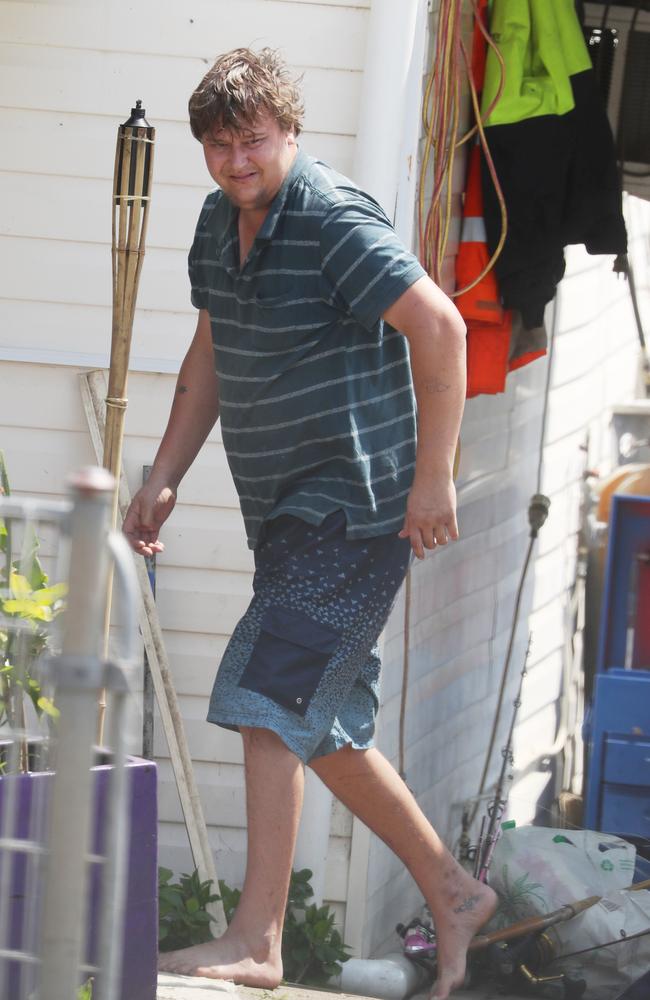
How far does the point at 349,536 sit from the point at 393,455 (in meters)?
0.20

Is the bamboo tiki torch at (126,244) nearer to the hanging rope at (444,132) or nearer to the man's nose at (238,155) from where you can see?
the man's nose at (238,155)

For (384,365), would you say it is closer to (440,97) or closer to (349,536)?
(349,536)

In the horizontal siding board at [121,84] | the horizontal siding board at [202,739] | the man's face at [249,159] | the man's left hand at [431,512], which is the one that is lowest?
the horizontal siding board at [202,739]

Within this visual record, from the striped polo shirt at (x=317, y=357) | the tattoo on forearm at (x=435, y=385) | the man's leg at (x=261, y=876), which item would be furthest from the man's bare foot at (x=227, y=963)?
the tattoo on forearm at (x=435, y=385)

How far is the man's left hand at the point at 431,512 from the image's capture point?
278 cm

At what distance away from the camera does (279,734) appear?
2848mm

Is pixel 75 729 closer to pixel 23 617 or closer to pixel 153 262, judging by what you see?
pixel 23 617

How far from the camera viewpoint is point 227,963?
2.89m

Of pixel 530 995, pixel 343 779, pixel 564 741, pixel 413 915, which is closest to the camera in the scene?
pixel 343 779

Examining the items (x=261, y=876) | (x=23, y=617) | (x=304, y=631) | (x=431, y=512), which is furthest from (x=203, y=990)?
(x=431, y=512)

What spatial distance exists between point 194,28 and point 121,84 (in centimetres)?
25

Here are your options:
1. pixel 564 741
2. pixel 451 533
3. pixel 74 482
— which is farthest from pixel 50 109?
pixel 564 741

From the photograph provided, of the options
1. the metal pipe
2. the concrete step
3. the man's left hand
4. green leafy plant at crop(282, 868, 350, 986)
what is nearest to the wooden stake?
green leafy plant at crop(282, 868, 350, 986)

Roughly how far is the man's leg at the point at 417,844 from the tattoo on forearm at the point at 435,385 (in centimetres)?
81
